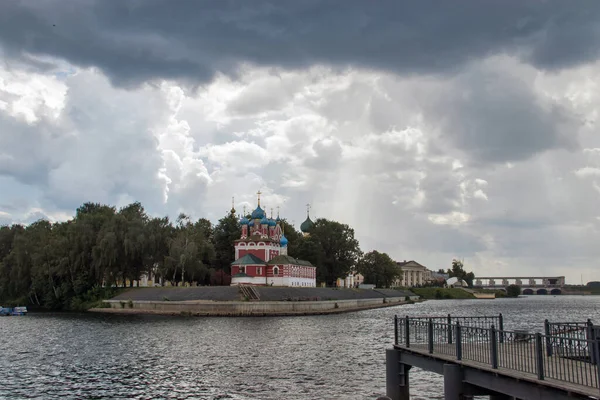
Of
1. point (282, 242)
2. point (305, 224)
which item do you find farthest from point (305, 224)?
point (282, 242)

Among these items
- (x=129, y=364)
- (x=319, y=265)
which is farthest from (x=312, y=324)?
(x=319, y=265)

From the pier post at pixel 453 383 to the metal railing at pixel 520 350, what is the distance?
2.07ft

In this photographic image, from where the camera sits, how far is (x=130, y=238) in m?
101

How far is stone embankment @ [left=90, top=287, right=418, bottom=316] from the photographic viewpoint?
296 feet

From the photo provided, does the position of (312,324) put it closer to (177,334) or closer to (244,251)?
(177,334)

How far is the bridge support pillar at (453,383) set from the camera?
19.7 m

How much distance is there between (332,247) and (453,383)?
128 metres

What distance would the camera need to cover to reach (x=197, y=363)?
3909 cm

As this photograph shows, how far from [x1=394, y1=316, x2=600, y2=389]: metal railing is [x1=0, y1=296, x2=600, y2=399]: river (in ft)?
17.5

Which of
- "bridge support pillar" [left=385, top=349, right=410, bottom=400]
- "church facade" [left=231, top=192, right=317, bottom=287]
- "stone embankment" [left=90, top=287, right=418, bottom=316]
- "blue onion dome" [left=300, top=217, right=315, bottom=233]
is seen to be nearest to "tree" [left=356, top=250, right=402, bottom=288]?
"blue onion dome" [left=300, top=217, right=315, bottom=233]

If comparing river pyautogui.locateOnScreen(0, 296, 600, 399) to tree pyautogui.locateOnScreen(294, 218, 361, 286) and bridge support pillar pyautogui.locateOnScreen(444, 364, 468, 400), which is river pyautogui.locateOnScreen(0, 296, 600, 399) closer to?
bridge support pillar pyautogui.locateOnScreen(444, 364, 468, 400)

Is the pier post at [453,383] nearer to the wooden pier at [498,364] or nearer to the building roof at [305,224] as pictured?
the wooden pier at [498,364]

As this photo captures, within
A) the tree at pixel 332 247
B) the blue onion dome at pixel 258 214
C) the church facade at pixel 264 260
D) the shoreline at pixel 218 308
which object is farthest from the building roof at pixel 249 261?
the tree at pixel 332 247

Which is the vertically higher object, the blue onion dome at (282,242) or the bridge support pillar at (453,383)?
the blue onion dome at (282,242)
